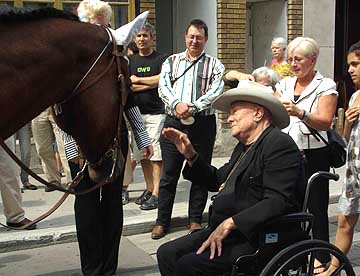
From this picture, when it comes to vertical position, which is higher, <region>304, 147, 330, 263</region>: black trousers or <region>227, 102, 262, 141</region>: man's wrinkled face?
<region>227, 102, 262, 141</region>: man's wrinkled face

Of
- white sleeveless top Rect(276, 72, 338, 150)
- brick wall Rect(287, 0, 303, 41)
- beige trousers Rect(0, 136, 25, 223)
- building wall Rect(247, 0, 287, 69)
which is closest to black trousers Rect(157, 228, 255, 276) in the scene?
white sleeveless top Rect(276, 72, 338, 150)

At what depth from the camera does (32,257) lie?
206 inches

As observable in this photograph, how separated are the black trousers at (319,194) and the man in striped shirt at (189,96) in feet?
4.47

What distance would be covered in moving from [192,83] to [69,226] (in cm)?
191

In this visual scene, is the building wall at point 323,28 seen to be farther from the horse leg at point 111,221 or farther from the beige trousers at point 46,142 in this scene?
the horse leg at point 111,221

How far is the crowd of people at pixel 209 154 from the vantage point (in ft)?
10.4

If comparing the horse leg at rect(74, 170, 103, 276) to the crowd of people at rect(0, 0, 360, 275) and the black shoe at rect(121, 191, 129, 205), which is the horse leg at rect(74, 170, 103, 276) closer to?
the crowd of people at rect(0, 0, 360, 275)

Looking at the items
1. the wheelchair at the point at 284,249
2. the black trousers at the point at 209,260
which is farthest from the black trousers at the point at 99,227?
the wheelchair at the point at 284,249

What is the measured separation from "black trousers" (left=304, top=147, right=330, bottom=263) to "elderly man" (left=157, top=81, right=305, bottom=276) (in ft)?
3.85

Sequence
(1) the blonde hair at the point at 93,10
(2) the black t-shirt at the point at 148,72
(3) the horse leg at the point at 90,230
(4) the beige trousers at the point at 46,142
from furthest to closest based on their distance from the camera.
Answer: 1. (4) the beige trousers at the point at 46,142
2. (2) the black t-shirt at the point at 148,72
3. (3) the horse leg at the point at 90,230
4. (1) the blonde hair at the point at 93,10

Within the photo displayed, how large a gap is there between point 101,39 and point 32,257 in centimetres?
296

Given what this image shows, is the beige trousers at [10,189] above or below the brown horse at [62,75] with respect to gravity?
below

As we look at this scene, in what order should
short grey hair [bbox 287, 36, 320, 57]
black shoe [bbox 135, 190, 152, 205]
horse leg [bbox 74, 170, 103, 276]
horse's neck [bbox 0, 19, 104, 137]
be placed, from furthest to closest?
black shoe [bbox 135, 190, 152, 205] < short grey hair [bbox 287, 36, 320, 57] < horse leg [bbox 74, 170, 103, 276] < horse's neck [bbox 0, 19, 104, 137]

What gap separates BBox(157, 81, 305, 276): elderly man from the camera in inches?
122
